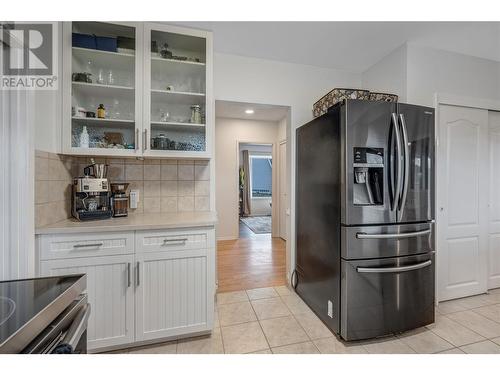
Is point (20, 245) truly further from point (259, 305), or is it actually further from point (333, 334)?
point (333, 334)

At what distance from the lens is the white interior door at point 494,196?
94.8 inches

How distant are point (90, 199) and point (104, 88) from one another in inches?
34.5

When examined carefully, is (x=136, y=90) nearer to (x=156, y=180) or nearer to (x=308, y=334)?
(x=156, y=180)

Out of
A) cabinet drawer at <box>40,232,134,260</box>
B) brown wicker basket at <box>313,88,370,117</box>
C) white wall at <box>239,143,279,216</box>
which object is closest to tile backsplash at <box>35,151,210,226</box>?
cabinet drawer at <box>40,232,134,260</box>

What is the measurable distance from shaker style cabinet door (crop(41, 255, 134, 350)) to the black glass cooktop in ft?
1.80

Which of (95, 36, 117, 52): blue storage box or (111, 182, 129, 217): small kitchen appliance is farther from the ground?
(95, 36, 117, 52): blue storage box

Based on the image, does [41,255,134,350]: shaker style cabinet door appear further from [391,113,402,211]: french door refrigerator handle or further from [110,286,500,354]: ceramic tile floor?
[391,113,402,211]: french door refrigerator handle

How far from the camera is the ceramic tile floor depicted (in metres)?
1.59

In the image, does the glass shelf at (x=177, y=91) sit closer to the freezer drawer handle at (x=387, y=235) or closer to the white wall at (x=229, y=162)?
the freezer drawer handle at (x=387, y=235)

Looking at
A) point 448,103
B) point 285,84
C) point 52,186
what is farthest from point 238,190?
point 448,103

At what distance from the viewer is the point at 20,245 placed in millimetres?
1272

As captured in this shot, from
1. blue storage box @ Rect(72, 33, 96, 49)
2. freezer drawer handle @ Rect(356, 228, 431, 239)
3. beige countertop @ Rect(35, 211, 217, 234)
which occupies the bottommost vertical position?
freezer drawer handle @ Rect(356, 228, 431, 239)

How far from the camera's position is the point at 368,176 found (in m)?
1.67
